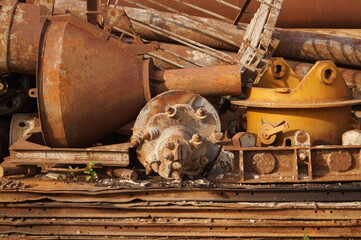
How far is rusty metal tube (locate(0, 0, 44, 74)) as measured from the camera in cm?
443

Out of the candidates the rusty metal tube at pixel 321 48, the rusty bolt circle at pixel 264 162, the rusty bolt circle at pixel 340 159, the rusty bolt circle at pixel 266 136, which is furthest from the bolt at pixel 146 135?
the rusty metal tube at pixel 321 48

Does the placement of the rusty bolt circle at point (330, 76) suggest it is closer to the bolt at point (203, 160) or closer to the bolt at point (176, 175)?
the bolt at point (203, 160)

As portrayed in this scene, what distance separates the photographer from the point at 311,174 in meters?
3.77

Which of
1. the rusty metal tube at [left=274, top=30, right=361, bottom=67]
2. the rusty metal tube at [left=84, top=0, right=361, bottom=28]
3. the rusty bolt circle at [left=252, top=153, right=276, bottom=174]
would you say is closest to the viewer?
the rusty bolt circle at [left=252, top=153, right=276, bottom=174]

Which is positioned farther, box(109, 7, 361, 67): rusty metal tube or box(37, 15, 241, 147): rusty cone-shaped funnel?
box(109, 7, 361, 67): rusty metal tube

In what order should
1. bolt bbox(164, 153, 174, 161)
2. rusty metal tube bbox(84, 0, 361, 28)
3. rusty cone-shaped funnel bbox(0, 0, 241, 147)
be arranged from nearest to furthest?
bolt bbox(164, 153, 174, 161)
rusty cone-shaped funnel bbox(0, 0, 241, 147)
rusty metal tube bbox(84, 0, 361, 28)

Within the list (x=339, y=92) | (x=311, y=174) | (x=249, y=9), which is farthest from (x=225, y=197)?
(x=249, y=9)

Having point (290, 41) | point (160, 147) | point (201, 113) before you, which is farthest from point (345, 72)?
point (160, 147)

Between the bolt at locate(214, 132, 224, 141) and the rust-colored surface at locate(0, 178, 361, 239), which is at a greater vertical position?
the bolt at locate(214, 132, 224, 141)

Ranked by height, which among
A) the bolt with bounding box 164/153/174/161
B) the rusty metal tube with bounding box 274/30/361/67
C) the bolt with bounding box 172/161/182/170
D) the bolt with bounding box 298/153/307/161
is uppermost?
the rusty metal tube with bounding box 274/30/361/67

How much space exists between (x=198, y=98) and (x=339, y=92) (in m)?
1.37

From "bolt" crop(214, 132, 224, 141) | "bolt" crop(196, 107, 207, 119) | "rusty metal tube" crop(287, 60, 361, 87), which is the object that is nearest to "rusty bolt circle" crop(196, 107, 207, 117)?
"bolt" crop(196, 107, 207, 119)

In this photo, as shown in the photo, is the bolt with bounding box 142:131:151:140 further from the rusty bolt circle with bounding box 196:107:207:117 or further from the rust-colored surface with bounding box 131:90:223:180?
the rusty bolt circle with bounding box 196:107:207:117

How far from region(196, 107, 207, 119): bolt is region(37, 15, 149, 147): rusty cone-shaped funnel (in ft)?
2.05
